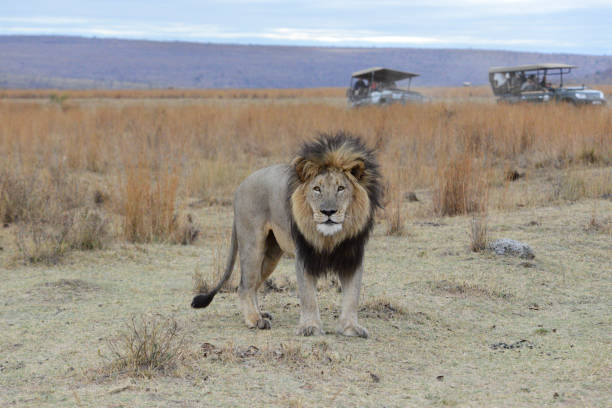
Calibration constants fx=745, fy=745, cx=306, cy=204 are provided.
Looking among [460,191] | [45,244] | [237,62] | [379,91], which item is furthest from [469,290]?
[237,62]

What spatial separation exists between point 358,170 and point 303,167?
0.34 metres

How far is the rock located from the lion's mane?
114 inches

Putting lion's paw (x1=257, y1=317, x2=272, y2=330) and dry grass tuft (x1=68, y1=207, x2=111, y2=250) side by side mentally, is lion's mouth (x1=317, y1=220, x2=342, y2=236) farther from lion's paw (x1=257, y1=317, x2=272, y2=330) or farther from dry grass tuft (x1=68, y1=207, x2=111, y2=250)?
dry grass tuft (x1=68, y1=207, x2=111, y2=250)

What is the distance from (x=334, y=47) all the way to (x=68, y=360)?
607ft

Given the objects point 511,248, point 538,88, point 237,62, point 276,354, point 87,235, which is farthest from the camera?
point 237,62

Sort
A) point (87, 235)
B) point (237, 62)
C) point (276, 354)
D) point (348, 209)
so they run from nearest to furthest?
point (276, 354), point (348, 209), point (87, 235), point (237, 62)

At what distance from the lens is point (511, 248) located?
7.16 metres

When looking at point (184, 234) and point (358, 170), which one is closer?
point (358, 170)

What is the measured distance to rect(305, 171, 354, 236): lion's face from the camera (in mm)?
4336

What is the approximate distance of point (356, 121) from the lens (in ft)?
57.8

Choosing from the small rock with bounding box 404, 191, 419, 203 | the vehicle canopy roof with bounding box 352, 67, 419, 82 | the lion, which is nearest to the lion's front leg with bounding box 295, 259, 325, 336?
the lion

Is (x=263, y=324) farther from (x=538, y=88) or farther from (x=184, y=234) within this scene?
(x=538, y=88)

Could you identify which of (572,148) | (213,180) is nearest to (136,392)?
(213,180)

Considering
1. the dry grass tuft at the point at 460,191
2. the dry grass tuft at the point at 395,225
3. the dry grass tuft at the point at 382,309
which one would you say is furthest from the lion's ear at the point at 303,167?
the dry grass tuft at the point at 460,191
